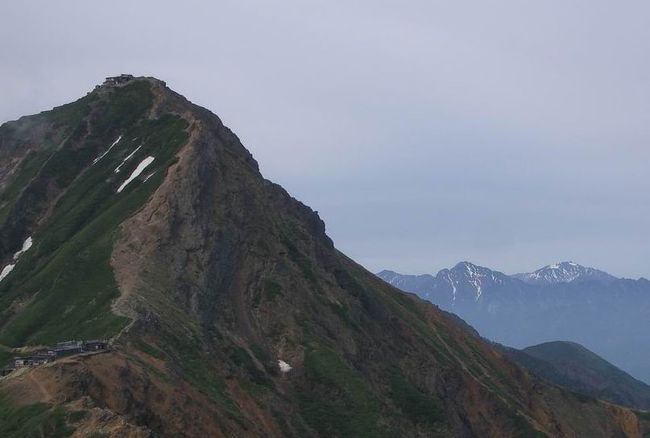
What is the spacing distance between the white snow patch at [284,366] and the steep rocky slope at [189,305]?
466mm

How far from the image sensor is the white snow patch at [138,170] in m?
127

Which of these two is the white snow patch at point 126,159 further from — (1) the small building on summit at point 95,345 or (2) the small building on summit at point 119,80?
(1) the small building on summit at point 95,345

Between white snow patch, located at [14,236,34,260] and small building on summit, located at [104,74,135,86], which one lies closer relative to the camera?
white snow patch, located at [14,236,34,260]

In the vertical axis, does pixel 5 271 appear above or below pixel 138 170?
below

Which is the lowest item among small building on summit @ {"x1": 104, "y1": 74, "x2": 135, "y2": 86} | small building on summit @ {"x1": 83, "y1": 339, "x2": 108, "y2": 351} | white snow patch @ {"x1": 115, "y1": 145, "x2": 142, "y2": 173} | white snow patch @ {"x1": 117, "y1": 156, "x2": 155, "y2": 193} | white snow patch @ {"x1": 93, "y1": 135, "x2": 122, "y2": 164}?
small building on summit @ {"x1": 83, "y1": 339, "x2": 108, "y2": 351}

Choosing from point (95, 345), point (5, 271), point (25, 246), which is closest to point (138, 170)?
point (25, 246)

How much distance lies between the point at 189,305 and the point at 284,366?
12967 millimetres

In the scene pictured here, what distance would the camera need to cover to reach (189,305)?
10106 centimetres

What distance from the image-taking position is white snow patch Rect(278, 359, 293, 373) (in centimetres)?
10481

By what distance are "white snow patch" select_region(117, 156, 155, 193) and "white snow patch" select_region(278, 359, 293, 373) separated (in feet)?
118

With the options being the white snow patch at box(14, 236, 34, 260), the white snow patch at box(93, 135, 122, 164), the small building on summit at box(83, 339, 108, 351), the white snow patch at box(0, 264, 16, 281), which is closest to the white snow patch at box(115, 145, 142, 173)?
the white snow patch at box(93, 135, 122, 164)

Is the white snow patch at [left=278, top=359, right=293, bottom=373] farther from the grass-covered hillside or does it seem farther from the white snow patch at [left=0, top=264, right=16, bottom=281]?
the white snow patch at [left=0, top=264, right=16, bottom=281]

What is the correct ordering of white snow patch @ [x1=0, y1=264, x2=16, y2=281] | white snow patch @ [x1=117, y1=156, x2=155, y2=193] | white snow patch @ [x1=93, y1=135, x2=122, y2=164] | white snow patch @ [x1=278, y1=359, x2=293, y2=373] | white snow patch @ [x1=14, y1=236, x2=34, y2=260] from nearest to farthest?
white snow patch @ [x1=278, y1=359, x2=293, y2=373]
white snow patch @ [x1=0, y1=264, x2=16, y2=281]
white snow patch @ [x1=14, y1=236, x2=34, y2=260]
white snow patch @ [x1=117, y1=156, x2=155, y2=193]
white snow patch @ [x1=93, y1=135, x2=122, y2=164]

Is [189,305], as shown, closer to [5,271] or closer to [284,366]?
[284,366]
